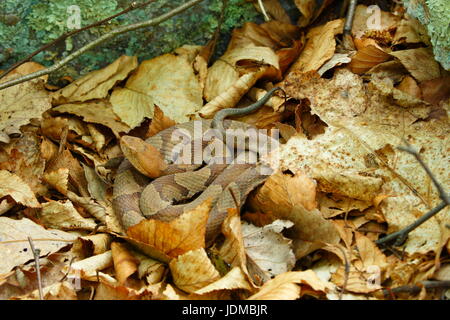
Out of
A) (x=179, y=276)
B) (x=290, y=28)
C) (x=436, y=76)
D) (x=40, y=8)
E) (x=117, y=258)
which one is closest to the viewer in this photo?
(x=179, y=276)

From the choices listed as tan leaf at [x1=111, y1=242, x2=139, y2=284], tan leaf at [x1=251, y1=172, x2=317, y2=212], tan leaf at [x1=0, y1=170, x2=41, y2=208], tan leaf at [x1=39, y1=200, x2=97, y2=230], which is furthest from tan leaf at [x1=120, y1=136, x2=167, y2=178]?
tan leaf at [x1=251, y1=172, x2=317, y2=212]

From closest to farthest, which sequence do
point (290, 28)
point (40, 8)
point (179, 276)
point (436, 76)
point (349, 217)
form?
point (179, 276), point (349, 217), point (436, 76), point (40, 8), point (290, 28)

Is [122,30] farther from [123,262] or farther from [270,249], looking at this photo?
[270,249]

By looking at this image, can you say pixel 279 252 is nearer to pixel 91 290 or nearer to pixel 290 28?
pixel 91 290

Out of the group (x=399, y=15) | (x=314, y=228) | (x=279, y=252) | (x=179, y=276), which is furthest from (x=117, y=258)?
(x=399, y=15)

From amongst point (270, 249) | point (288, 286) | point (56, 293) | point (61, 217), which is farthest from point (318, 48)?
point (56, 293)
